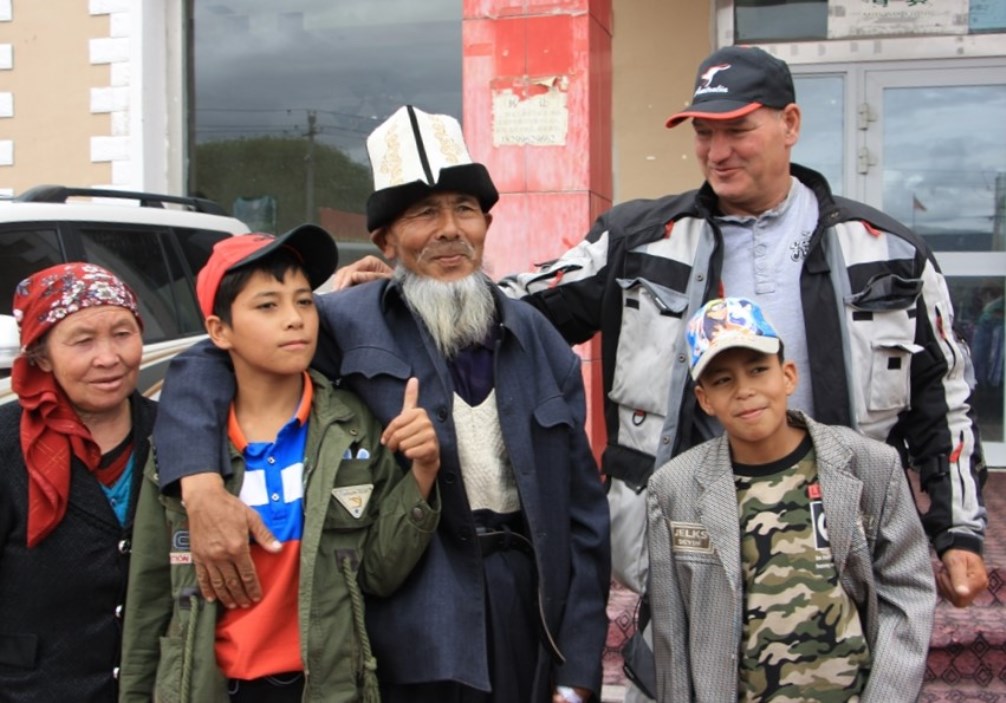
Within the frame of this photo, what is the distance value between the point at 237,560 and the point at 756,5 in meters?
5.86

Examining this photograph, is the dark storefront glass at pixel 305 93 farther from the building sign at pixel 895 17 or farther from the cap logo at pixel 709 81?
the cap logo at pixel 709 81

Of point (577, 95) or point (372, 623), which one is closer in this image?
point (372, 623)

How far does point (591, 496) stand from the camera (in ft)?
8.24

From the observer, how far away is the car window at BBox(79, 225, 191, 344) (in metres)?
4.90

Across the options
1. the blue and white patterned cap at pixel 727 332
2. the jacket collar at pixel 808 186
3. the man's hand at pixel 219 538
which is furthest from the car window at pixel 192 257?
the blue and white patterned cap at pixel 727 332

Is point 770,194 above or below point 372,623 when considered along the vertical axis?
above

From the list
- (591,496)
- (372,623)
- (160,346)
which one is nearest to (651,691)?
(591,496)

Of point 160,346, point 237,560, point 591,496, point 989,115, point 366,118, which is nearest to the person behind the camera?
point 237,560

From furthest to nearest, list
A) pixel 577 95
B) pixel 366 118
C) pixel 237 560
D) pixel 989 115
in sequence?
pixel 366 118, pixel 989 115, pixel 577 95, pixel 237 560

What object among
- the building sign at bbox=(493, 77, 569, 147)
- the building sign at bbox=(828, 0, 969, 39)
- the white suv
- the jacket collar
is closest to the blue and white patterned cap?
the jacket collar

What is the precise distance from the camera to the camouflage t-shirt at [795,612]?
2.29 m

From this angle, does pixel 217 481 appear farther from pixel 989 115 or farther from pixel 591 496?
pixel 989 115

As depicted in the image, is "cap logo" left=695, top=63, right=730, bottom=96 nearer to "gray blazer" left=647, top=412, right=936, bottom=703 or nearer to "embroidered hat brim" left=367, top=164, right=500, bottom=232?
"embroidered hat brim" left=367, top=164, right=500, bottom=232

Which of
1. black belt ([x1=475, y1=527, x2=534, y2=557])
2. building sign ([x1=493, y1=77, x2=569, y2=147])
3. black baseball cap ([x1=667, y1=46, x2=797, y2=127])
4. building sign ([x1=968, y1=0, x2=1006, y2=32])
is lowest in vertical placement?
black belt ([x1=475, y1=527, x2=534, y2=557])
